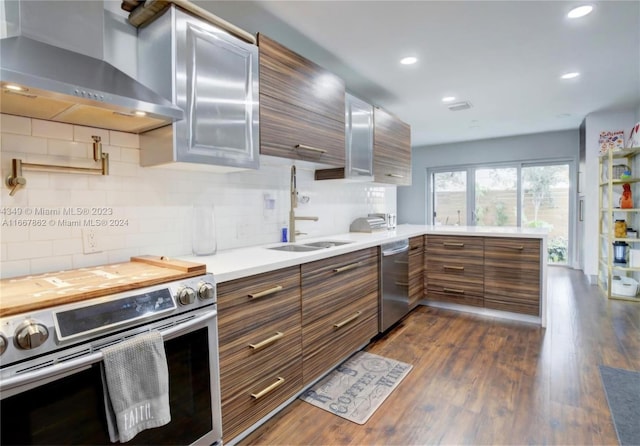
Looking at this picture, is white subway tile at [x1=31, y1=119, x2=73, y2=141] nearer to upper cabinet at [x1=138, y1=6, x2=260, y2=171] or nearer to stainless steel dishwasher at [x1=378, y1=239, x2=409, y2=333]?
upper cabinet at [x1=138, y1=6, x2=260, y2=171]

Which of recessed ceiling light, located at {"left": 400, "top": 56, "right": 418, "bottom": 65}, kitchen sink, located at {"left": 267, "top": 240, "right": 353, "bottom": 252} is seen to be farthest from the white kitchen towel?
recessed ceiling light, located at {"left": 400, "top": 56, "right": 418, "bottom": 65}

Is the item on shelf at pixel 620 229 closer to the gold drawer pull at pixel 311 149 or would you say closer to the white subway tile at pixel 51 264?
the gold drawer pull at pixel 311 149

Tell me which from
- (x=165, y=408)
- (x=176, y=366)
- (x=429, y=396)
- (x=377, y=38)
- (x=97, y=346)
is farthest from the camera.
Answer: (x=377, y=38)

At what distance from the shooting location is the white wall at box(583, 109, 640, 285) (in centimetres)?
495

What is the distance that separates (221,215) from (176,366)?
113 centimetres

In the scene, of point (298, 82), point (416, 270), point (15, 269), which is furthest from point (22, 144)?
point (416, 270)

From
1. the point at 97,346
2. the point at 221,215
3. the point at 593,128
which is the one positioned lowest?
the point at 97,346

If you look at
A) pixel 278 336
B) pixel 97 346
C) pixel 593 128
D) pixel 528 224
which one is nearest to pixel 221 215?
pixel 278 336

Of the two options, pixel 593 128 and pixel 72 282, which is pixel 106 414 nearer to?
pixel 72 282

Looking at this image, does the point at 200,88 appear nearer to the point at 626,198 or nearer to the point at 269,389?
the point at 269,389

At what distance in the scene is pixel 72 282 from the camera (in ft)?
4.17

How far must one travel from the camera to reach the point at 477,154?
7.05 m

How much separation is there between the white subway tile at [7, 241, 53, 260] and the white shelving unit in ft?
18.0

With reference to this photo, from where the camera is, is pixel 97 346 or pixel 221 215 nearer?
pixel 97 346
